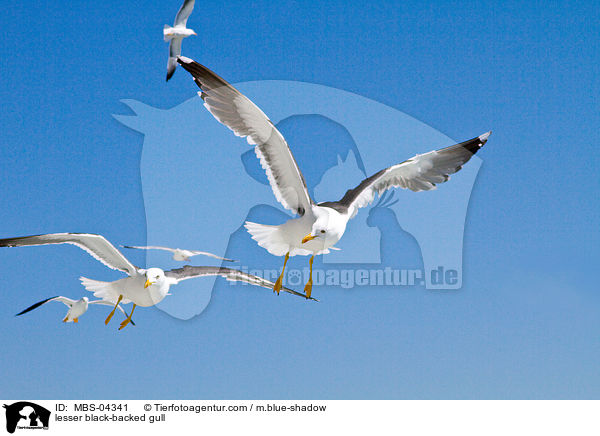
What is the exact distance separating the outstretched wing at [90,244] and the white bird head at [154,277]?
182mm

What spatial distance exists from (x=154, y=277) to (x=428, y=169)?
7.51 ft

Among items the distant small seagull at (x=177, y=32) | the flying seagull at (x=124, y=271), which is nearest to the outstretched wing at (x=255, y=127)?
the distant small seagull at (x=177, y=32)

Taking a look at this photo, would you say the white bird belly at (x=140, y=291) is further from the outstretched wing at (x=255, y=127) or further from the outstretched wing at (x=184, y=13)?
the outstretched wing at (x=184, y=13)

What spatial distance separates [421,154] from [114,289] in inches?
105

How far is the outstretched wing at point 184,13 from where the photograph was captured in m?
6.02

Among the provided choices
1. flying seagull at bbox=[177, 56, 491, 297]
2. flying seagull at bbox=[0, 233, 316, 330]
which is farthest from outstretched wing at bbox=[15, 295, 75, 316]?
flying seagull at bbox=[177, 56, 491, 297]

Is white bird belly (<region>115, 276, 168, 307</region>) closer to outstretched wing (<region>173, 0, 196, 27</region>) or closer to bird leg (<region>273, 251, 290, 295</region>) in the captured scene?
bird leg (<region>273, 251, 290, 295</region>)

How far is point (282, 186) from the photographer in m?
5.50

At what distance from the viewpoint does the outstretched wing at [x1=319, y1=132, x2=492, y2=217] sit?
5.76 metres

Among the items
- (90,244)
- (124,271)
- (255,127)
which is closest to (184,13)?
(255,127)

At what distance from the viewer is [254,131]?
A: 535 centimetres

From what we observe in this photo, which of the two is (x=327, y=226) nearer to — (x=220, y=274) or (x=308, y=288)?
(x=308, y=288)

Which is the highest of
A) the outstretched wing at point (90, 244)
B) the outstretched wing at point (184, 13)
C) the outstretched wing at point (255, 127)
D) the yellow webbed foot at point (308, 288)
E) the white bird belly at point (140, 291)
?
the outstretched wing at point (184, 13)
